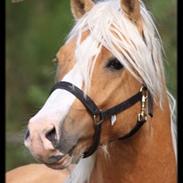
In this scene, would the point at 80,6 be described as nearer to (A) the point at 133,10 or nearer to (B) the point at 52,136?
(A) the point at 133,10

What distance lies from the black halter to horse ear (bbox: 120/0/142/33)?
20 cm

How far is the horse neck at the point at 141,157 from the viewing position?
214 centimetres

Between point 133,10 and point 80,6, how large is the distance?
204 mm

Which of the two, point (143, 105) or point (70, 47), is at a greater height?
point (70, 47)

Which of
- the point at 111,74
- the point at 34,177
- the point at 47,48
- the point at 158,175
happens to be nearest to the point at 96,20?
the point at 111,74

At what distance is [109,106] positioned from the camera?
2.04 m

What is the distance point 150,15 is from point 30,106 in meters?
2.24

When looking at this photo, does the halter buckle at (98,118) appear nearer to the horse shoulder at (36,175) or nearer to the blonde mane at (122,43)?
the blonde mane at (122,43)

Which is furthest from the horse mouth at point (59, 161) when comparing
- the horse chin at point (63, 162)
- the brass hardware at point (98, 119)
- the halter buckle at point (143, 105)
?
the halter buckle at point (143, 105)

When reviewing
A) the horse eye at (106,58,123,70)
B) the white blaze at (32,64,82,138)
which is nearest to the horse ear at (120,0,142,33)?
the horse eye at (106,58,123,70)

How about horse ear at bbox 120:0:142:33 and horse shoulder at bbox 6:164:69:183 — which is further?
horse shoulder at bbox 6:164:69:183

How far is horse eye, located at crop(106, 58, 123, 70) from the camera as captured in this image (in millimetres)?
2029

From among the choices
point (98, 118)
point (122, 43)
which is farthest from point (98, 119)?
point (122, 43)

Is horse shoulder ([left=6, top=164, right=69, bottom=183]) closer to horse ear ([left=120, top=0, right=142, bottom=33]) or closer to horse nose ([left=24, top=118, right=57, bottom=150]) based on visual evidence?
horse nose ([left=24, top=118, right=57, bottom=150])
